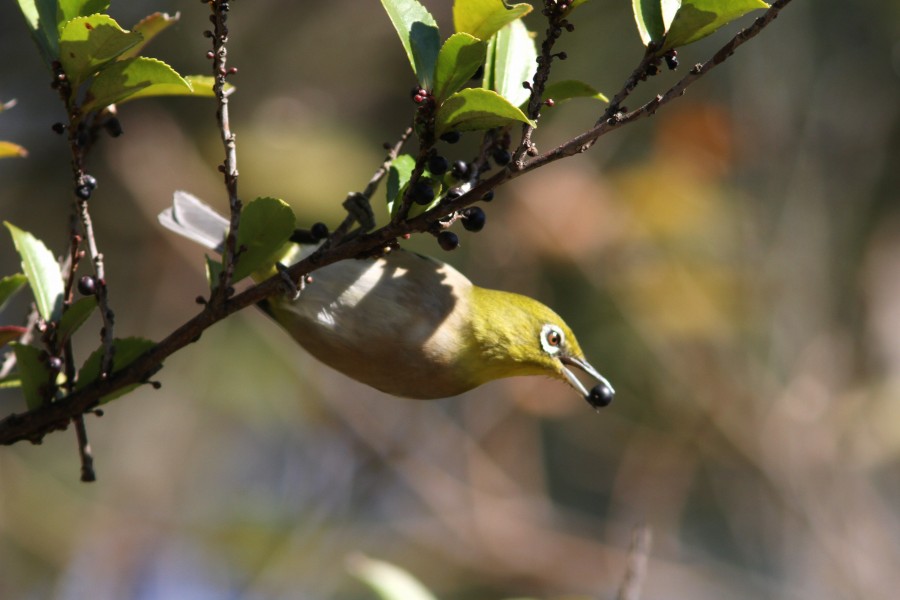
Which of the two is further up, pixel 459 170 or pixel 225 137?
pixel 459 170

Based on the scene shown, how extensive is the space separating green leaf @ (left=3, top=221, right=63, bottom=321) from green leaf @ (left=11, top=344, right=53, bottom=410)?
9 cm

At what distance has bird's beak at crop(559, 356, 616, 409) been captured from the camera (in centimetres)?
302

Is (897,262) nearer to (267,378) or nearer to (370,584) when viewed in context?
(267,378)

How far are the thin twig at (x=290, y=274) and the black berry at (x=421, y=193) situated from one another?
0.04 m

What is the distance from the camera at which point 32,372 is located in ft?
6.65

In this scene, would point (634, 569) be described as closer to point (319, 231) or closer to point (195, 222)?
point (319, 231)

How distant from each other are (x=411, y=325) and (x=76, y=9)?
1.31 metres

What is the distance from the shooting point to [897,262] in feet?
25.4

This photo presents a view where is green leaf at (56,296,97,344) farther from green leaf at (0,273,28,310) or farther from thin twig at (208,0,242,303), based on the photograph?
thin twig at (208,0,242,303)

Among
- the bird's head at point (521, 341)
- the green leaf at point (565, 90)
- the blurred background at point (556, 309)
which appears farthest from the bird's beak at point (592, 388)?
the blurred background at point (556, 309)

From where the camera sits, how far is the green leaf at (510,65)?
221cm

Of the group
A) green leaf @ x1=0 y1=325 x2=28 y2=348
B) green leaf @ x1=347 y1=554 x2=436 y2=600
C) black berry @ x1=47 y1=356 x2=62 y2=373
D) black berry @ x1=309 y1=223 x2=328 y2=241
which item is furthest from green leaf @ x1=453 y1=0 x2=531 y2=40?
green leaf @ x1=347 y1=554 x2=436 y2=600

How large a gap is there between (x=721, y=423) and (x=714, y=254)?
1.44 metres

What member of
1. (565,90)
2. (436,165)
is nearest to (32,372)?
(436,165)
